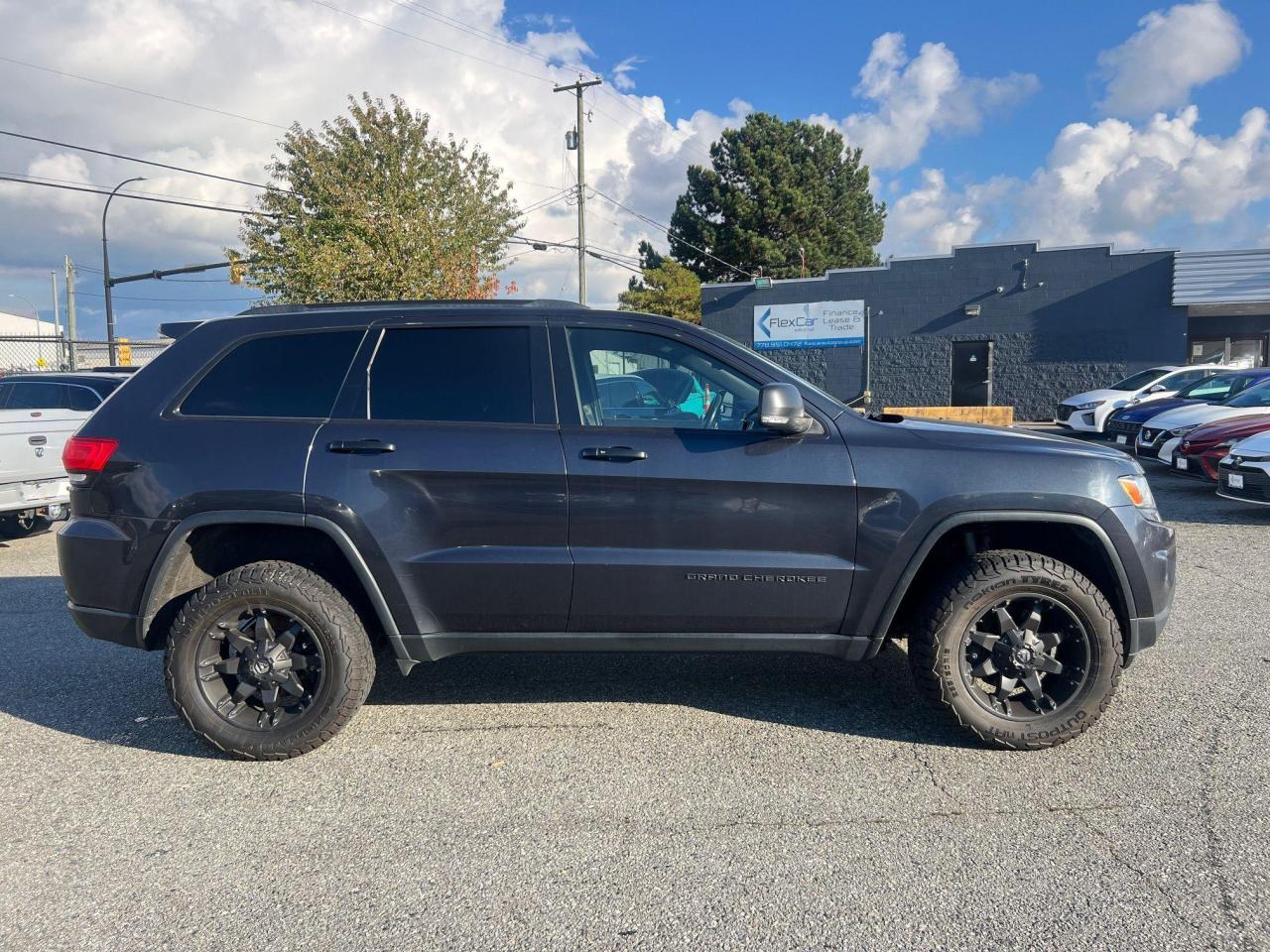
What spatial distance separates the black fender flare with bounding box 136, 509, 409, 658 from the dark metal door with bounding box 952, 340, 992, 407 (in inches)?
1073

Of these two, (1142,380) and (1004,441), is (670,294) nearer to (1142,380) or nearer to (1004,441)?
(1142,380)

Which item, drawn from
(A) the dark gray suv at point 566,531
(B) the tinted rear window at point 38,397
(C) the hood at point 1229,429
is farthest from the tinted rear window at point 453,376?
(C) the hood at point 1229,429

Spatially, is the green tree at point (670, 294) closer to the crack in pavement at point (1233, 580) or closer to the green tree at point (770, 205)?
the green tree at point (770, 205)

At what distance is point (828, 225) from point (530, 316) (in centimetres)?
4388

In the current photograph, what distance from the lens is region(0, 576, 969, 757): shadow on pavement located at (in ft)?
13.4

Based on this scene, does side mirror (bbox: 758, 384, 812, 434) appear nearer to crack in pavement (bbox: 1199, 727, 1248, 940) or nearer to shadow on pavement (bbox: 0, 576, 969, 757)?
shadow on pavement (bbox: 0, 576, 969, 757)

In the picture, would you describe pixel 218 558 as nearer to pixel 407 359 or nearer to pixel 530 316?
pixel 407 359

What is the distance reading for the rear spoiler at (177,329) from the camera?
4070mm

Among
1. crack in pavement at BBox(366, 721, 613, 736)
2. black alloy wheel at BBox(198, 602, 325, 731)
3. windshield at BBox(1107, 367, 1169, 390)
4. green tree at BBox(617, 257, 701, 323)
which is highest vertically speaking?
green tree at BBox(617, 257, 701, 323)

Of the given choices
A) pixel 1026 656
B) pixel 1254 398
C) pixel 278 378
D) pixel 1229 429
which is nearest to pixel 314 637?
pixel 278 378

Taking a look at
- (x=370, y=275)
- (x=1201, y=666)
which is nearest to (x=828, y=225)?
(x=370, y=275)

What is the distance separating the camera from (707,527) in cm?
363

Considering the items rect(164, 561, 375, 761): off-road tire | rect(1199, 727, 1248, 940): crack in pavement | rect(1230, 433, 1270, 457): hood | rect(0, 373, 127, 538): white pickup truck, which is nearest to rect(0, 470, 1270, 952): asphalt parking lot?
rect(1199, 727, 1248, 940): crack in pavement

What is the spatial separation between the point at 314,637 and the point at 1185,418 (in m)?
12.8
